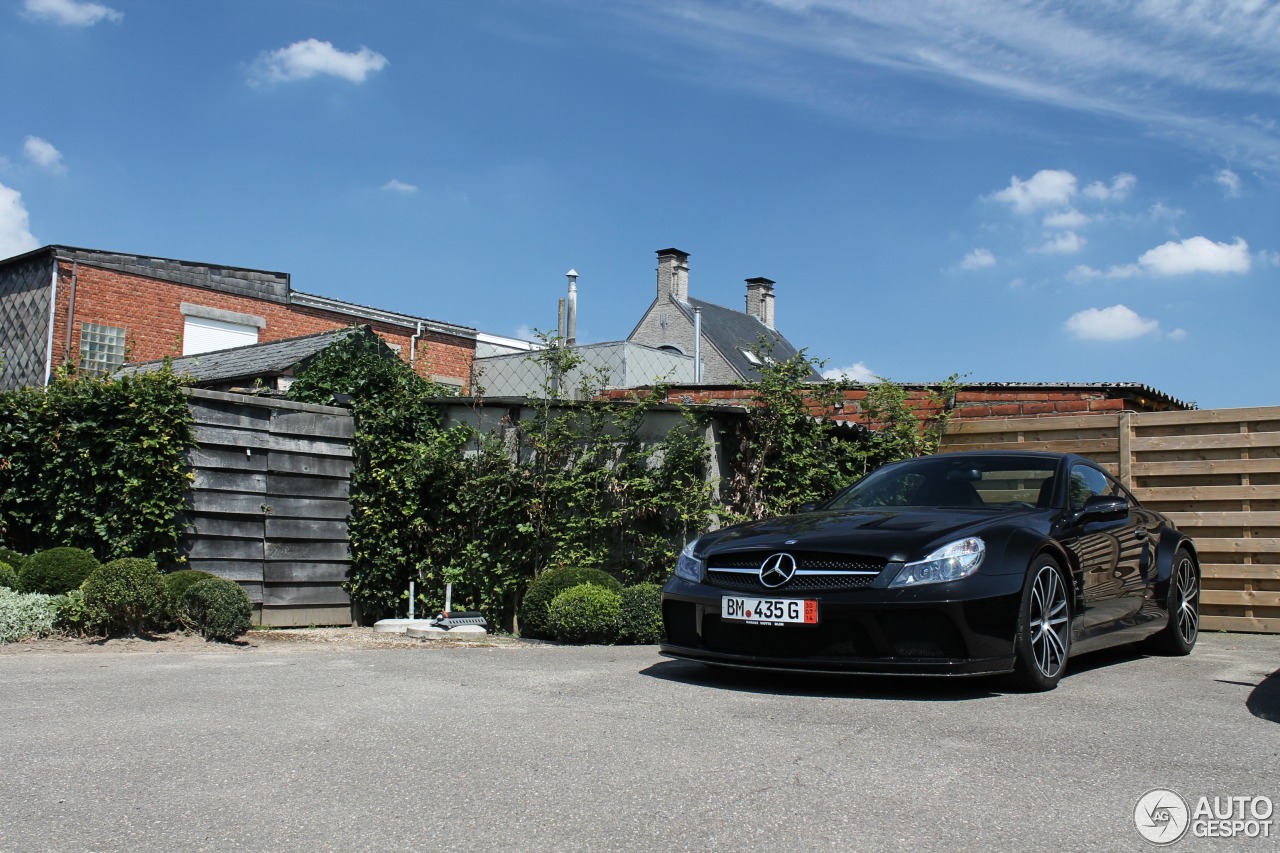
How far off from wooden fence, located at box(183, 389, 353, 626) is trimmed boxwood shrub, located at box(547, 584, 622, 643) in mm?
2853

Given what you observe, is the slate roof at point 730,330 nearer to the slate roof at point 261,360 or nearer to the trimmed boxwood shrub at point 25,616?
the slate roof at point 261,360

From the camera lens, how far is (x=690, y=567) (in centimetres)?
606

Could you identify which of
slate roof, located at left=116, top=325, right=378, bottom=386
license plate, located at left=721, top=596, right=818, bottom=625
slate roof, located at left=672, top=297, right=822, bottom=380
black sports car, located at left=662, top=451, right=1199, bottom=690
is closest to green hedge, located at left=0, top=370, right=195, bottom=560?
slate roof, located at left=116, top=325, right=378, bottom=386

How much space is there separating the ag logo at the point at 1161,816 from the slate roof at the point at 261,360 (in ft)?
31.7

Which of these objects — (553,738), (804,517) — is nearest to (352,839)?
(553,738)

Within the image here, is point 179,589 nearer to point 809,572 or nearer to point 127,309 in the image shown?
point 809,572

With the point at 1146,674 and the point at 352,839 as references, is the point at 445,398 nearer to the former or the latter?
the point at 1146,674

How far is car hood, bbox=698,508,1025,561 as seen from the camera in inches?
212

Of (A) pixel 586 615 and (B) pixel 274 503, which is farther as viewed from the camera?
(B) pixel 274 503

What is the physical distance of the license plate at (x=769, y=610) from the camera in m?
5.33

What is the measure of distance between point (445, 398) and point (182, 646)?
149 inches

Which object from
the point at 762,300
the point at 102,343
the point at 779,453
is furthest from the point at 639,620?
the point at 762,300

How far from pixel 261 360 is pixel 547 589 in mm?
7206

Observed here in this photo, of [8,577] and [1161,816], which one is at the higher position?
[8,577]
